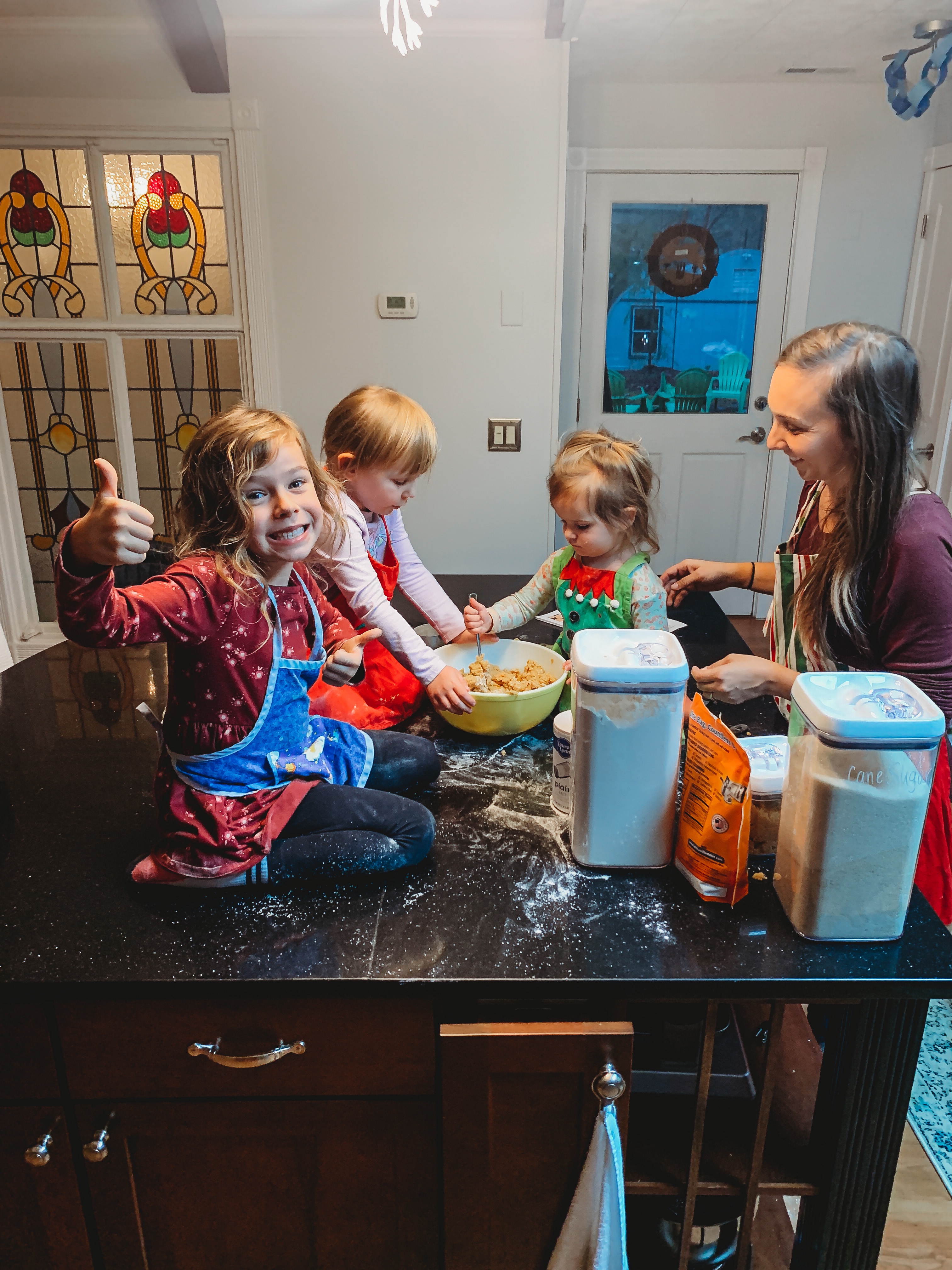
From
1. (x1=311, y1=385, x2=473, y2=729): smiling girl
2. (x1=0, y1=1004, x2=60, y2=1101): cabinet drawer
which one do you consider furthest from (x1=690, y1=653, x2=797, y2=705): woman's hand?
(x1=0, y1=1004, x2=60, y2=1101): cabinet drawer

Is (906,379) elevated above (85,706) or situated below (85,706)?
above

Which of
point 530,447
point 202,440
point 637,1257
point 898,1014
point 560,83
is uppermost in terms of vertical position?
point 560,83

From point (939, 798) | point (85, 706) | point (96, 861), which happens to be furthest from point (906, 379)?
point (85, 706)

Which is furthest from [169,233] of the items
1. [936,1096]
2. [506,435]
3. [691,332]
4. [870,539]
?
[936,1096]

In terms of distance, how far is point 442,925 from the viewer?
901mm

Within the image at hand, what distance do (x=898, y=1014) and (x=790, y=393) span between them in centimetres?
76

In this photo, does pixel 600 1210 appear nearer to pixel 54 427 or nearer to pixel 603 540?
pixel 603 540

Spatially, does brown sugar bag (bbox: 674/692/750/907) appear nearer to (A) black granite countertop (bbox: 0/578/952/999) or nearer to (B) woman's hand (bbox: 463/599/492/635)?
(A) black granite countertop (bbox: 0/578/952/999)

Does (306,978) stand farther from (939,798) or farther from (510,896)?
(939,798)

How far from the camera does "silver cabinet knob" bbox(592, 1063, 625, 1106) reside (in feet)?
2.75

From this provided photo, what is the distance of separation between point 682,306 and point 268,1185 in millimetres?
3643

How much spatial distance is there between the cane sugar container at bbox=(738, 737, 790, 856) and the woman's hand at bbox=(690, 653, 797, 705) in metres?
0.12

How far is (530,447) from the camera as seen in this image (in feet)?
10.8

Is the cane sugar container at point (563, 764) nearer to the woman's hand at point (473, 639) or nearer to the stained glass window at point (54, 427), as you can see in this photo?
the woman's hand at point (473, 639)
